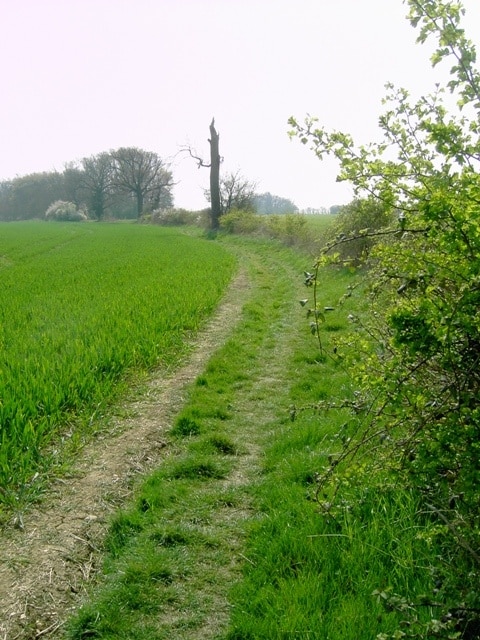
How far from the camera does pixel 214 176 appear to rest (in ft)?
119

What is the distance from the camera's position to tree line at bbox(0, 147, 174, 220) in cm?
6556

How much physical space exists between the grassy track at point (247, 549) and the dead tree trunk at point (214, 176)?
31987 millimetres

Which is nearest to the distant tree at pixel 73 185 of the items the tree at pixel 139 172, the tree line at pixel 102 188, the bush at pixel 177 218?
the tree line at pixel 102 188

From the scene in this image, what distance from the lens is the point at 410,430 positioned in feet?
9.21

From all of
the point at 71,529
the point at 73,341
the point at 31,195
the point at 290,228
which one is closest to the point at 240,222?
the point at 290,228

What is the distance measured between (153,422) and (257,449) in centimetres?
132

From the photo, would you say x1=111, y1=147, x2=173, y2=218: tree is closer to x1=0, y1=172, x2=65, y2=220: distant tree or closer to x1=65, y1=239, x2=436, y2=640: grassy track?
x1=0, y1=172, x2=65, y2=220: distant tree

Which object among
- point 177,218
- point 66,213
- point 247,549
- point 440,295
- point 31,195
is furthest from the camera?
point 31,195

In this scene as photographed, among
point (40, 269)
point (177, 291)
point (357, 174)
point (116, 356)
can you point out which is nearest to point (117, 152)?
point (40, 269)

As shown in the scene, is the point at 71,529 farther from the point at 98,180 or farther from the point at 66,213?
the point at 98,180

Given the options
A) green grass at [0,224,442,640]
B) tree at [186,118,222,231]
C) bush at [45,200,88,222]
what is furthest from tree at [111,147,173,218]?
green grass at [0,224,442,640]

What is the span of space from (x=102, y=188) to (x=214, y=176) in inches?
1554

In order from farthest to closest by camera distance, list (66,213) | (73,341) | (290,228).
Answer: (66,213)
(290,228)
(73,341)

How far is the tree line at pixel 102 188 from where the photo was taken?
215 ft
